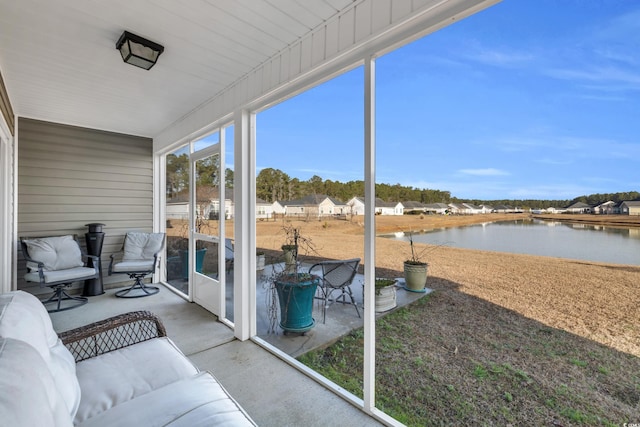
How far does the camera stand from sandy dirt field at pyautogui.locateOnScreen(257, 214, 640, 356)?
53.3 inches

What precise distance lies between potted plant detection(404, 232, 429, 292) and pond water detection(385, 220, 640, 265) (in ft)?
0.39

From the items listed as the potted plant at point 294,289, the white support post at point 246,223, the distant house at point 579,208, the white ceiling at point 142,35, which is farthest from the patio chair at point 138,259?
the distant house at point 579,208

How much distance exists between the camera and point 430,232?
199cm

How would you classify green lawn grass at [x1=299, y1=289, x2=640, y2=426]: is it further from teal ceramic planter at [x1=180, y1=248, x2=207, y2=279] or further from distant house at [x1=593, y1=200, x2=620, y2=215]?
teal ceramic planter at [x1=180, y1=248, x2=207, y2=279]

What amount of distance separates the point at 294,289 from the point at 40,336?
1729 mm

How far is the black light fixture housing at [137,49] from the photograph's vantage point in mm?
2197

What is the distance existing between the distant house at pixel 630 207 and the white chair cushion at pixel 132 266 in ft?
16.7

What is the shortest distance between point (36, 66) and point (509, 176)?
13.0 ft

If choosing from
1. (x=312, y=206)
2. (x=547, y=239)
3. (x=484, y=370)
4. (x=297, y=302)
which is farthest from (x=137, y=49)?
(x=484, y=370)

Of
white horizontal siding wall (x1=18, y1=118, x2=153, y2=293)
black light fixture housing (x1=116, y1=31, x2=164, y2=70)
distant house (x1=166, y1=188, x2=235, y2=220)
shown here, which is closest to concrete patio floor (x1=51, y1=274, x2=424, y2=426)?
distant house (x1=166, y1=188, x2=235, y2=220)

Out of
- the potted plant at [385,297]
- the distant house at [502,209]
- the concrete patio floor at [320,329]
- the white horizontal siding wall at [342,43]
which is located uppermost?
the white horizontal siding wall at [342,43]

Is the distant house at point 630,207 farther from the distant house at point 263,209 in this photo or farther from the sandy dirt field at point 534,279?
the distant house at point 263,209

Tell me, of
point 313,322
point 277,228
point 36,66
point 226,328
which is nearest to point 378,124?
point 277,228

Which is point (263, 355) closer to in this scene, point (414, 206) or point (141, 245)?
point (414, 206)
